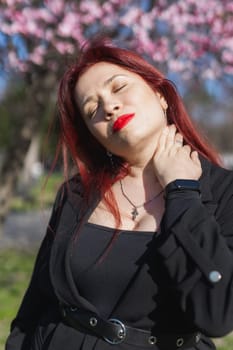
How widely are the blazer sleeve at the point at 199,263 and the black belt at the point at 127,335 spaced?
0.12 metres

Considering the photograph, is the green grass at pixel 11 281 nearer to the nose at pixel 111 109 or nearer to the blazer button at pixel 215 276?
the nose at pixel 111 109

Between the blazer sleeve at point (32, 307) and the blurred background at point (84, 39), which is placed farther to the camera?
the blurred background at point (84, 39)

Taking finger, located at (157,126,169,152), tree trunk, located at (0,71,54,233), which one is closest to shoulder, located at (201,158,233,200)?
finger, located at (157,126,169,152)

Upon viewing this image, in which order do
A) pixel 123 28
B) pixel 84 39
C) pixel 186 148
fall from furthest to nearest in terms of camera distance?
1. pixel 123 28
2. pixel 84 39
3. pixel 186 148

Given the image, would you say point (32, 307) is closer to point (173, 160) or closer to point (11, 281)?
point (173, 160)

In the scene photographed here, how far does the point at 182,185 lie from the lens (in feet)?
4.41

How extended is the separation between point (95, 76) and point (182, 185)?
1.29 ft

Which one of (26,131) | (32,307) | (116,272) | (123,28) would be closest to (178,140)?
(116,272)

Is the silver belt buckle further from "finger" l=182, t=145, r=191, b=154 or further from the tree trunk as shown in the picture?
the tree trunk

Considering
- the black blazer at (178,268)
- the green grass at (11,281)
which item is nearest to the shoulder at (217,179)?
the black blazer at (178,268)

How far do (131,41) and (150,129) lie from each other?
4236 millimetres

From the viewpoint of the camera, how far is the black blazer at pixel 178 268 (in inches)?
48.5

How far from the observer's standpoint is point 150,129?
1409mm

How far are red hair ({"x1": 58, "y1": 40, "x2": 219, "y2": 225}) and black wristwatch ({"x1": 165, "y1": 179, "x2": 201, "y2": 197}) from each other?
168mm
